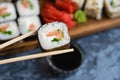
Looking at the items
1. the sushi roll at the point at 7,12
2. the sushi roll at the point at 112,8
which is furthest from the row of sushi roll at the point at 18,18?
the sushi roll at the point at 112,8

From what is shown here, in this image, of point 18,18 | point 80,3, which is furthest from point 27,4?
point 80,3

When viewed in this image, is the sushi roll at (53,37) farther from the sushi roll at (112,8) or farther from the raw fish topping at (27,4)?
the sushi roll at (112,8)

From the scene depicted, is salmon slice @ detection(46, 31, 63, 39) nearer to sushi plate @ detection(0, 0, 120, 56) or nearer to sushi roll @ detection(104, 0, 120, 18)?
sushi plate @ detection(0, 0, 120, 56)

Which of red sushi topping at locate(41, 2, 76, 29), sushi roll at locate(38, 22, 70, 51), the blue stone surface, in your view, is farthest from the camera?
red sushi topping at locate(41, 2, 76, 29)

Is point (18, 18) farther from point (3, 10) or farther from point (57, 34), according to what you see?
point (57, 34)

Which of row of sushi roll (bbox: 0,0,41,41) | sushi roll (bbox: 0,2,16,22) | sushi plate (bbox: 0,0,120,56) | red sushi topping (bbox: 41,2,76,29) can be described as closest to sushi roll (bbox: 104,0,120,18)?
sushi plate (bbox: 0,0,120,56)

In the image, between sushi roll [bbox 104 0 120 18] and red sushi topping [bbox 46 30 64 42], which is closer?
red sushi topping [bbox 46 30 64 42]
